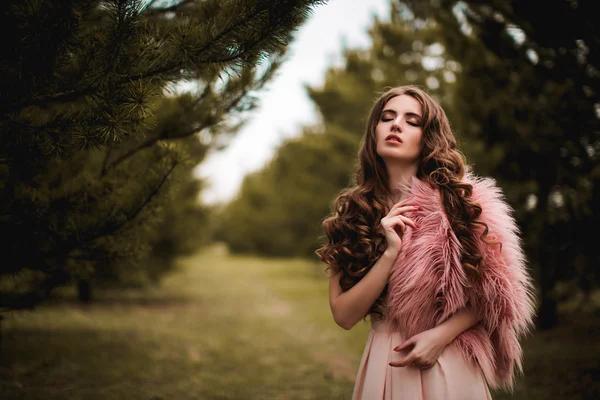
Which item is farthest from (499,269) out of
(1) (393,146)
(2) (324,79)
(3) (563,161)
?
(2) (324,79)

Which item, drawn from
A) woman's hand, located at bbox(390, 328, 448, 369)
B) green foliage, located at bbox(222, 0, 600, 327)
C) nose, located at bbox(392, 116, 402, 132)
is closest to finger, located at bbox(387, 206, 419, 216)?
nose, located at bbox(392, 116, 402, 132)

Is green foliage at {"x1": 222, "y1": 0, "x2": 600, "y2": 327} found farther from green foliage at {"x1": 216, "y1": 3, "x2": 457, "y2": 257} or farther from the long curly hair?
the long curly hair

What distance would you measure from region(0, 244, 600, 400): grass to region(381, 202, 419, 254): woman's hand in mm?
3008

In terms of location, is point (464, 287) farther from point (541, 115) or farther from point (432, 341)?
point (541, 115)

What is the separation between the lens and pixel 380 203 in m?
2.28

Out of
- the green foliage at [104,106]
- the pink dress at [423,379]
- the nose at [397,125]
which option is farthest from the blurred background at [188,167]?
the pink dress at [423,379]

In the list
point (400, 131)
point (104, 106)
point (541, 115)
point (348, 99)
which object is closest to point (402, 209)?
point (400, 131)

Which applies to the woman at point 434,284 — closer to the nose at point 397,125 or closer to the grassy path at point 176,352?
the nose at point 397,125

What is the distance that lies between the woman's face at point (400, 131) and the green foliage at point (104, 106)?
26.8 inches

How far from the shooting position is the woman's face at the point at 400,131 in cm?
213

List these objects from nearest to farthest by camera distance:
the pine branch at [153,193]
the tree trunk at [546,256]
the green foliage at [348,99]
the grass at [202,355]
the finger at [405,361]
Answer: the finger at [405,361] < the pine branch at [153,193] < the tree trunk at [546,256] < the grass at [202,355] < the green foliage at [348,99]

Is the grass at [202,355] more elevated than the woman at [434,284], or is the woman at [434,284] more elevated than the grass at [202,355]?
the woman at [434,284]

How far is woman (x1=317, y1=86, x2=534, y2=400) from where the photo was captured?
1.89m

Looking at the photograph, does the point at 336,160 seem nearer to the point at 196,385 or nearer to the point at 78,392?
the point at 196,385
